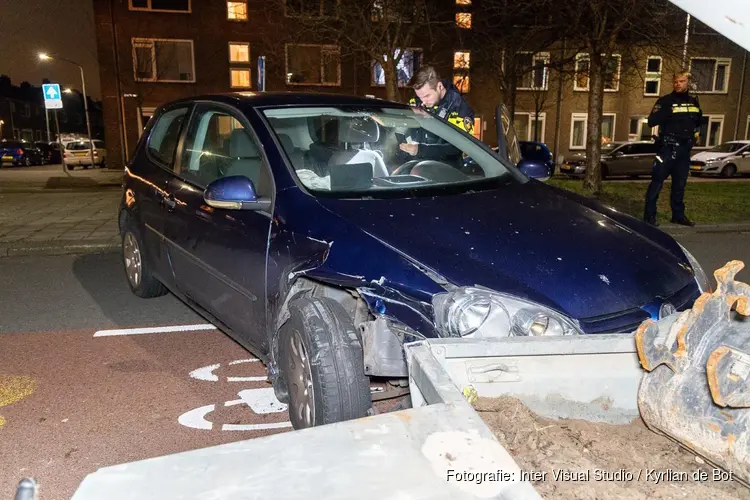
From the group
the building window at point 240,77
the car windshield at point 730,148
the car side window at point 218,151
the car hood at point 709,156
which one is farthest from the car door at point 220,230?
the building window at point 240,77

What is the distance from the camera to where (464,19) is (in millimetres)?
21906

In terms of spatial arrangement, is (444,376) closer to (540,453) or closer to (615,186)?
(540,453)

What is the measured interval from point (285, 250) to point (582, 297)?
140 centimetres

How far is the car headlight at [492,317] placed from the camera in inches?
91.3

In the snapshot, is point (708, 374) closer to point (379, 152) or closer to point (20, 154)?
point (379, 152)

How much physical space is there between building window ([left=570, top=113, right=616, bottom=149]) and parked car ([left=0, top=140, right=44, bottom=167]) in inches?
1205

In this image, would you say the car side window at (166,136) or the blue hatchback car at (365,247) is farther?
the car side window at (166,136)

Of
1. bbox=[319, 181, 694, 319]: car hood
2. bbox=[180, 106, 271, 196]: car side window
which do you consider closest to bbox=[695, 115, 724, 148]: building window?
bbox=[319, 181, 694, 319]: car hood

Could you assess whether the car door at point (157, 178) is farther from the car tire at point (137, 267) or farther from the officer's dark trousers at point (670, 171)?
the officer's dark trousers at point (670, 171)

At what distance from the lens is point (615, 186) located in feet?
50.1

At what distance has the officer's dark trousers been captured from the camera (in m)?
8.75

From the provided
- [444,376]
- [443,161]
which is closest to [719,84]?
[443,161]

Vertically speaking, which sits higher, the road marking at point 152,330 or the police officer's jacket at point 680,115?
the police officer's jacket at point 680,115

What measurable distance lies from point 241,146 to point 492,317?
2085mm
